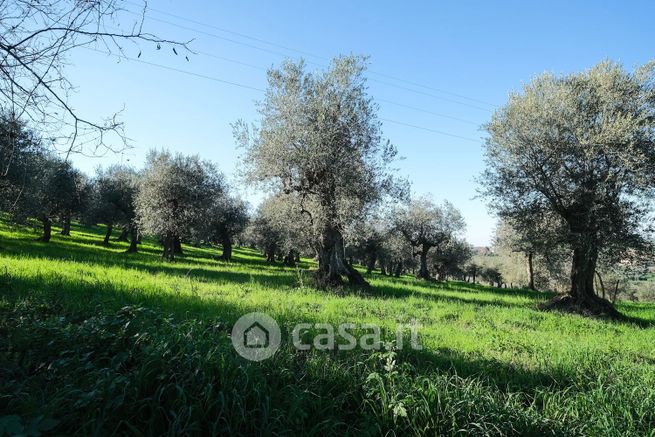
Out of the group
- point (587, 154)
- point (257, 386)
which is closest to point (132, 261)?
point (257, 386)

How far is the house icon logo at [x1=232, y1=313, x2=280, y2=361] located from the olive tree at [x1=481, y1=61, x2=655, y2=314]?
53.9 feet

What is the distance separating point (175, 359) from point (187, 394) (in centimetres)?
55

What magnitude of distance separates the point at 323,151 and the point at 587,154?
12251 millimetres

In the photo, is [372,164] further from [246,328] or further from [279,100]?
[246,328]

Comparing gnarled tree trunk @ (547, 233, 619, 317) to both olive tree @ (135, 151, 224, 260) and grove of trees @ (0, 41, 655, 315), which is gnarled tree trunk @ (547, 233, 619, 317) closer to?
grove of trees @ (0, 41, 655, 315)

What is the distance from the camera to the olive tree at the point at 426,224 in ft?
159

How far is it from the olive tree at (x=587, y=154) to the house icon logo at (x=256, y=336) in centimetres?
1642

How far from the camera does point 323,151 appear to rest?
1817cm

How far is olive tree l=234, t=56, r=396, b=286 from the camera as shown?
18609 millimetres

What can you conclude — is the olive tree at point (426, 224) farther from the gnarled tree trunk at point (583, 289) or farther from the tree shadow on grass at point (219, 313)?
the tree shadow on grass at point (219, 313)

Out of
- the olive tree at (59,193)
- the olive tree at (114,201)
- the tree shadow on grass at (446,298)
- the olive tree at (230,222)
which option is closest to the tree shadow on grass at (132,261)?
the tree shadow on grass at (446,298)

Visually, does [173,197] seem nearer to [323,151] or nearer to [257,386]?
[323,151]

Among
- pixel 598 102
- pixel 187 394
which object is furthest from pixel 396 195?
pixel 187 394

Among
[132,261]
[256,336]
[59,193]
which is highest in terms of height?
[59,193]
